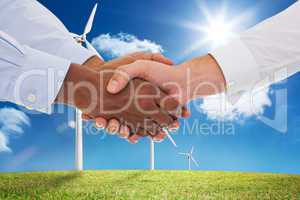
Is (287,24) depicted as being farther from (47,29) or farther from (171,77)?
(47,29)

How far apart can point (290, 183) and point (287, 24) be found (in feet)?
19.1

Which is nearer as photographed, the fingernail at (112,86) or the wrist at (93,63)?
the fingernail at (112,86)

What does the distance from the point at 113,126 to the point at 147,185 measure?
12.8 ft

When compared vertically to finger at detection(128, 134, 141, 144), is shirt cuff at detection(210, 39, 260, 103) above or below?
above

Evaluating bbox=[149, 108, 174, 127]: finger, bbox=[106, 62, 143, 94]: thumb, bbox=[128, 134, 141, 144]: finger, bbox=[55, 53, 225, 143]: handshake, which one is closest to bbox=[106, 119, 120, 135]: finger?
bbox=[55, 53, 225, 143]: handshake

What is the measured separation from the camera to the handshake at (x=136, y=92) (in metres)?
3.75

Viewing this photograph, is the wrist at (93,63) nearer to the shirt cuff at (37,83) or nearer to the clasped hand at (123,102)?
the clasped hand at (123,102)

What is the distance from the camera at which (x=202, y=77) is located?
3.73 metres

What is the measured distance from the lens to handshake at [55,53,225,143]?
3746 mm

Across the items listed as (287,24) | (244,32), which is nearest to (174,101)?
(244,32)

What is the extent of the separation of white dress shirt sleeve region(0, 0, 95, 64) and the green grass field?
2499mm

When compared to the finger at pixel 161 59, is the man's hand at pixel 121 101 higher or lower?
lower

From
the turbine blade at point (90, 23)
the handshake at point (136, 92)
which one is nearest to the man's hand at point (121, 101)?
the handshake at point (136, 92)

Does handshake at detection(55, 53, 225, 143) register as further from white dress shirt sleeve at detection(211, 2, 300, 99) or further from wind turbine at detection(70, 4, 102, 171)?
wind turbine at detection(70, 4, 102, 171)
